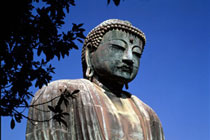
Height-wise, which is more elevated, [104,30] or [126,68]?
[104,30]

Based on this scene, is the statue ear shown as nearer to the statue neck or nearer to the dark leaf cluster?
the statue neck

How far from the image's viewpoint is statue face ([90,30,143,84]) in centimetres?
1043

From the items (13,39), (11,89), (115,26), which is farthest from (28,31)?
(115,26)

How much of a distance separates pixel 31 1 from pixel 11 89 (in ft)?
4.07

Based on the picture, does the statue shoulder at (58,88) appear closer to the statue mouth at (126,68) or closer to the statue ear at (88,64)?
the statue ear at (88,64)

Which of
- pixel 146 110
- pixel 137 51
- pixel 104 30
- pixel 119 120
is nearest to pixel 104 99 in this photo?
pixel 119 120

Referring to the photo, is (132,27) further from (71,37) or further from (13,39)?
(13,39)

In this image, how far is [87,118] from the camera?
955cm

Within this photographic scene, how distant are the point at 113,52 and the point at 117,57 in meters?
0.13

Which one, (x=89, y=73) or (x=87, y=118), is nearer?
(x=87, y=118)

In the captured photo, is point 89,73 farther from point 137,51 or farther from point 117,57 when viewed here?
point 137,51

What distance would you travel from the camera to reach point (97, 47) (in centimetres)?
1061

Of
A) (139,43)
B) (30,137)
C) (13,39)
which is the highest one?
(139,43)

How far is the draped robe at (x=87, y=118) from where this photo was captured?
9.54 m
